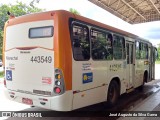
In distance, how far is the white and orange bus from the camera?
5.30 m

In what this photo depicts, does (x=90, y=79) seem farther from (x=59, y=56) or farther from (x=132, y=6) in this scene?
(x=132, y=6)

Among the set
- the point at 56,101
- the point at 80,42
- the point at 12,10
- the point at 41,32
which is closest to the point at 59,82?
the point at 56,101

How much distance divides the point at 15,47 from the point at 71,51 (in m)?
1.76

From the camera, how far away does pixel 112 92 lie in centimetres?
792

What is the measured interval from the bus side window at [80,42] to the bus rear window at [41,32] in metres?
0.60

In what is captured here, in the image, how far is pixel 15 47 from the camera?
6211 mm

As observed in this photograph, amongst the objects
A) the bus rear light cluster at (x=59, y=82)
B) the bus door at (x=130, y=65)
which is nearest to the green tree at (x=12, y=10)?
the bus door at (x=130, y=65)

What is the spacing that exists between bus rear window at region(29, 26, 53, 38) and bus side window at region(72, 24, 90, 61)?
604 millimetres

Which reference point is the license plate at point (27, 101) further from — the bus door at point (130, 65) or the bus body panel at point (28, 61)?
the bus door at point (130, 65)

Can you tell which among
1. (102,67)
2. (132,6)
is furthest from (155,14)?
(102,67)

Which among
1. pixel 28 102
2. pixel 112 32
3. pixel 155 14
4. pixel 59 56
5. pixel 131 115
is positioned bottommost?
pixel 131 115

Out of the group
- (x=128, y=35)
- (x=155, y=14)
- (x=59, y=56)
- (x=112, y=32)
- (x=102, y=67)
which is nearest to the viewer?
(x=59, y=56)

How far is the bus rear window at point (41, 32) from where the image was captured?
547cm

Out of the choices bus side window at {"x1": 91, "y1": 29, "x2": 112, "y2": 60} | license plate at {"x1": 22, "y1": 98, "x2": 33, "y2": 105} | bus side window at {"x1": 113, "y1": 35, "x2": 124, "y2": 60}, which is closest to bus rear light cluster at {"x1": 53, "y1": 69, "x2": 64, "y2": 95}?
license plate at {"x1": 22, "y1": 98, "x2": 33, "y2": 105}
